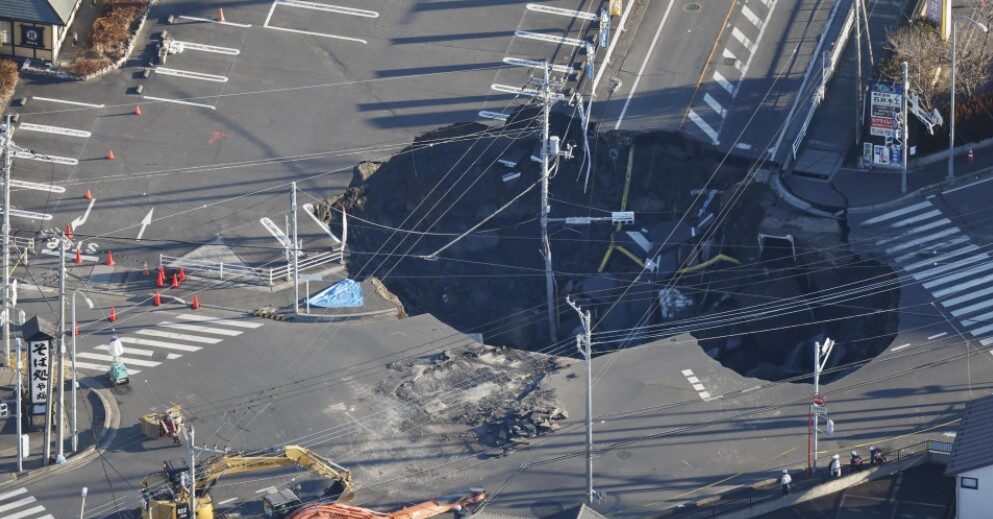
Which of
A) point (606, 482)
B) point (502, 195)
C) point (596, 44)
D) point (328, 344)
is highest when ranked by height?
point (596, 44)

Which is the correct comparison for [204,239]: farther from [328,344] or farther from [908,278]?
[908,278]

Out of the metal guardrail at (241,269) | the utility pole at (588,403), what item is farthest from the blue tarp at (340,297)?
the utility pole at (588,403)

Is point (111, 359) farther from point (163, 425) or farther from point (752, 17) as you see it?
point (752, 17)

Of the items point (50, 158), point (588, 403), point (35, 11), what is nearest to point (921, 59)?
point (588, 403)

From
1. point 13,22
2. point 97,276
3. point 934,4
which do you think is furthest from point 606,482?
point 13,22

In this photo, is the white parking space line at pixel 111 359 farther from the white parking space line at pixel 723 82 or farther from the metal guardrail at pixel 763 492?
the white parking space line at pixel 723 82
